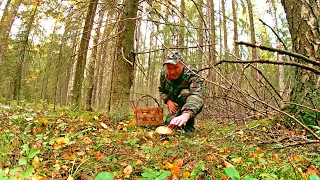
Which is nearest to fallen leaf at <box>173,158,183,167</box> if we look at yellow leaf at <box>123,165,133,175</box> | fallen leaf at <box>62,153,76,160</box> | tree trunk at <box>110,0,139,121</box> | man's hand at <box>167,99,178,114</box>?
yellow leaf at <box>123,165,133,175</box>

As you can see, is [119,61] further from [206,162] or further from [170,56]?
[206,162]

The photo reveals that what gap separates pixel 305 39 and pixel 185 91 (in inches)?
66.3

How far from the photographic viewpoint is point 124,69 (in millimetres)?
3801

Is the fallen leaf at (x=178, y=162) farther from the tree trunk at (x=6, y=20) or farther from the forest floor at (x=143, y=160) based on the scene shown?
the tree trunk at (x=6, y=20)

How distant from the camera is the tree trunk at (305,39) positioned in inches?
111

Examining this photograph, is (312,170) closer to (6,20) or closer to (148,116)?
(148,116)

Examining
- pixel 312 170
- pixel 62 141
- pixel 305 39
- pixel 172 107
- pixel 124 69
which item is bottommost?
pixel 312 170

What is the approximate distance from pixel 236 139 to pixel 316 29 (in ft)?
4.84

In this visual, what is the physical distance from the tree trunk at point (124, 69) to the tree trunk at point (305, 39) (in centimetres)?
206

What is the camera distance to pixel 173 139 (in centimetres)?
294

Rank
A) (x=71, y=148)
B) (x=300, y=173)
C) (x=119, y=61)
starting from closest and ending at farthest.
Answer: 1. (x=300, y=173)
2. (x=71, y=148)
3. (x=119, y=61)

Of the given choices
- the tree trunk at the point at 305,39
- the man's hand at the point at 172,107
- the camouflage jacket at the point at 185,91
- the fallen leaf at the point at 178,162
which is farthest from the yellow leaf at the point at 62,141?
the tree trunk at the point at 305,39

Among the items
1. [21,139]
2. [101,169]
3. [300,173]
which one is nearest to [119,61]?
[21,139]

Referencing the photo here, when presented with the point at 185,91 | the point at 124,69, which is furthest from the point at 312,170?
the point at 124,69
